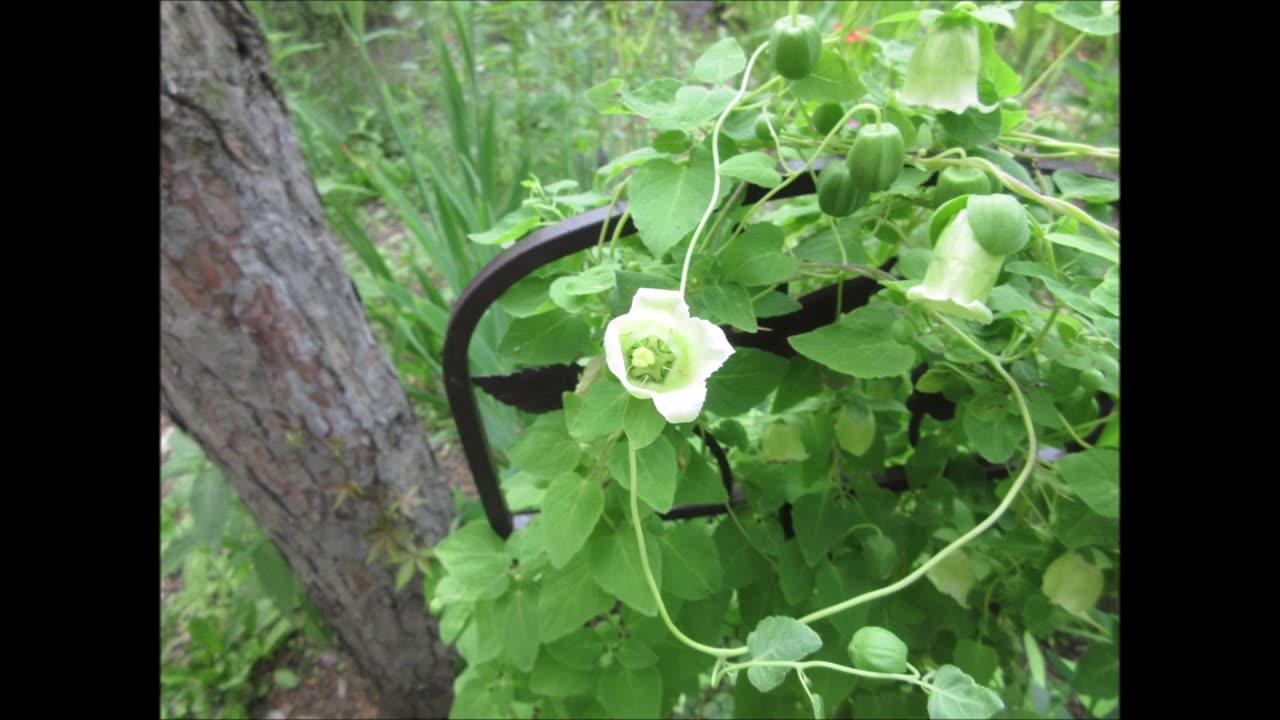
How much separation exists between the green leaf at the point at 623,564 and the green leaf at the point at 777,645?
149 millimetres

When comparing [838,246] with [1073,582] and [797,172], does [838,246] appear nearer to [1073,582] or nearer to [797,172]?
[797,172]

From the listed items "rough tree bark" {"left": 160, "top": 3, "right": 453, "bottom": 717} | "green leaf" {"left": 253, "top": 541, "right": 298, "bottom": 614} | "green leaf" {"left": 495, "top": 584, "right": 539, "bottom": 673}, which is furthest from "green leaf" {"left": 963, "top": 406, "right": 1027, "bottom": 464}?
"green leaf" {"left": 253, "top": 541, "right": 298, "bottom": 614}

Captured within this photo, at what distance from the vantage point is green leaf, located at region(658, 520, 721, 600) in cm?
53

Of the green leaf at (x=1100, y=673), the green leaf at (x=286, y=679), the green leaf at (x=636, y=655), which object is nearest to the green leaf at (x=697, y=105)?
the green leaf at (x=636, y=655)

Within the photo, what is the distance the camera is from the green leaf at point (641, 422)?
13.1 inches

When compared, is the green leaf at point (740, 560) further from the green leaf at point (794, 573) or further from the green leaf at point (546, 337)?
the green leaf at point (546, 337)

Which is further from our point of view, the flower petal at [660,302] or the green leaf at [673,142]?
the green leaf at [673,142]

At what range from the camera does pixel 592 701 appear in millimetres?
655

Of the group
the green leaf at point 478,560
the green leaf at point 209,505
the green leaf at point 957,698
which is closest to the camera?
the green leaf at point 957,698

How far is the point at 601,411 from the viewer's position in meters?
0.37

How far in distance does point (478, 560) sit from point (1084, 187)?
563mm

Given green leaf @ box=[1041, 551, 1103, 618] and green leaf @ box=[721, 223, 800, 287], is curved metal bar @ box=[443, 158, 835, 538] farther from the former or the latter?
green leaf @ box=[1041, 551, 1103, 618]

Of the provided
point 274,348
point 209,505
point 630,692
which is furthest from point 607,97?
point 209,505

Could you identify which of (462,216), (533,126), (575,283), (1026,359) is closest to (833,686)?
(1026,359)
